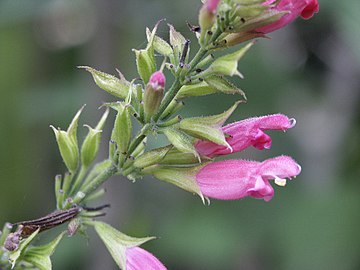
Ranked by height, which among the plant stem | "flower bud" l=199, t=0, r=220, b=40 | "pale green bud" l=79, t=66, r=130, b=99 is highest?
"flower bud" l=199, t=0, r=220, b=40

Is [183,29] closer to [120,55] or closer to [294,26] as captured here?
[120,55]

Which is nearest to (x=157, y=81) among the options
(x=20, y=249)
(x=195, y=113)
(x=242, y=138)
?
(x=242, y=138)

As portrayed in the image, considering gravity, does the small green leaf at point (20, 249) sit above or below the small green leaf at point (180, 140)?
below

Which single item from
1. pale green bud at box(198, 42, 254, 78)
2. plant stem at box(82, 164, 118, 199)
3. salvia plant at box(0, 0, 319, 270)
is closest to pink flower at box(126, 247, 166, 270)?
salvia plant at box(0, 0, 319, 270)

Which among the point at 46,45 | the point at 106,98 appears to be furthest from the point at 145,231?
the point at 46,45

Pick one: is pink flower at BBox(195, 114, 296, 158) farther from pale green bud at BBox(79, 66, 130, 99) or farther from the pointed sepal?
the pointed sepal

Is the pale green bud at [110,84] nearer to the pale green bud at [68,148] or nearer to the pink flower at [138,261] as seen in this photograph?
the pale green bud at [68,148]

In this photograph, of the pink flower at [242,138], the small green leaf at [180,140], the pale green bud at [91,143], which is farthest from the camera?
the pale green bud at [91,143]

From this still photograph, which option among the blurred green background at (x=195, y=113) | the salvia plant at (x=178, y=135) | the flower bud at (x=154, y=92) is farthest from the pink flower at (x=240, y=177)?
the blurred green background at (x=195, y=113)
